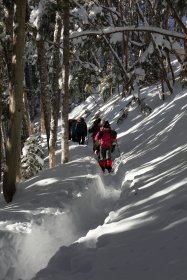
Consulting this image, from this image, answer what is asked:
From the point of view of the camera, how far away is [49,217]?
7.64 m

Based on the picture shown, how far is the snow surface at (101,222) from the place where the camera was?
496 cm

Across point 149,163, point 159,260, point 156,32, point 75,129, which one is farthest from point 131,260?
point 75,129

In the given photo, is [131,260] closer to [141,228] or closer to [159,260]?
[159,260]

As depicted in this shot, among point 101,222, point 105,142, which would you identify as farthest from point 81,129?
point 101,222

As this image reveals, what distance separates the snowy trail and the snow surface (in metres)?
0.02

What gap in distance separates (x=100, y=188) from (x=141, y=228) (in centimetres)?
488

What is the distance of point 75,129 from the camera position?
22359mm

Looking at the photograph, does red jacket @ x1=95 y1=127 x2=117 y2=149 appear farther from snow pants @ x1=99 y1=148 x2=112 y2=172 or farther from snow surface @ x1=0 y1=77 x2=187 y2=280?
snow surface @ x1=0 y1=77 x2=187 y2=280

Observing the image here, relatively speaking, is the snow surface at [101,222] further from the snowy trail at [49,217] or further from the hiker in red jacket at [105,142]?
the hiker in red jacket at [105,142]

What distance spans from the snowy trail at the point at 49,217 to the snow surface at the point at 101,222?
0.05 ft

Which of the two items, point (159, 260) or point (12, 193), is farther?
point (12, 193)

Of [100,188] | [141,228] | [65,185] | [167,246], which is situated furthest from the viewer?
[100,188]

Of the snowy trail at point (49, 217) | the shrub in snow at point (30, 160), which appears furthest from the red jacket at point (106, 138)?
the shrub in snow at point (30, 160)

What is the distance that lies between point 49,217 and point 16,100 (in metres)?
3.03
